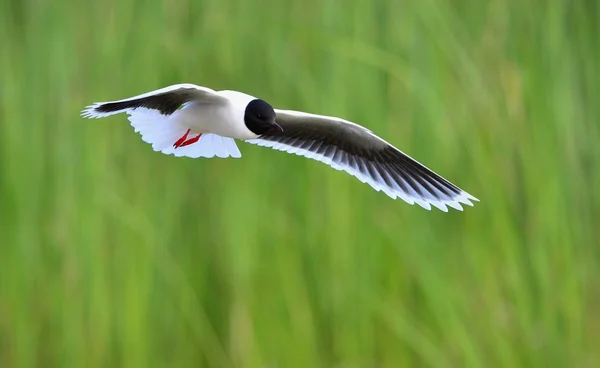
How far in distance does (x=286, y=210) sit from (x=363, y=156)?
21cm

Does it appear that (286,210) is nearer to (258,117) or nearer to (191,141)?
(191,141)

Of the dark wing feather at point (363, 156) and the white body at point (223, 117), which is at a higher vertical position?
the white body at point (223, 117)

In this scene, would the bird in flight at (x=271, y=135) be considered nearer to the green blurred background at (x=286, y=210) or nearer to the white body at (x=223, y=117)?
the white body at (x=223, y=117)

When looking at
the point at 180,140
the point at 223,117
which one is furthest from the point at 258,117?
the point at 180,140

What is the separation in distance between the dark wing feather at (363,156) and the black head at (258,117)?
134 mm

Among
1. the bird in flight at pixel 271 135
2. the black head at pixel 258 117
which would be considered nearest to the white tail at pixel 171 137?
the bird in flight at pixel 271 135

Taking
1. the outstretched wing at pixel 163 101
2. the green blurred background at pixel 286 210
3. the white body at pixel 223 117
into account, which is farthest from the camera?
the green blurred background at pixel 286 210

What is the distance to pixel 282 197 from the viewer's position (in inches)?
83.0

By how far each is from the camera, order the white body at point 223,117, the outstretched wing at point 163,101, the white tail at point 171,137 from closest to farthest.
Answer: the outstretched wing at point 163,101, the white body at point 223,117, the white tail at point 171,137

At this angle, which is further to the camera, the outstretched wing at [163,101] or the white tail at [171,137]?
the white tail at [171,137]

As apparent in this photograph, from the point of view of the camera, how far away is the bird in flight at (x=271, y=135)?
5.42 ft

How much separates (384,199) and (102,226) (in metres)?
0.60

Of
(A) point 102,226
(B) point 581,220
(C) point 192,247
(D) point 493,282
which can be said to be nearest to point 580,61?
(B) point 581,220

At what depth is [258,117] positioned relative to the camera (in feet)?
5.45
